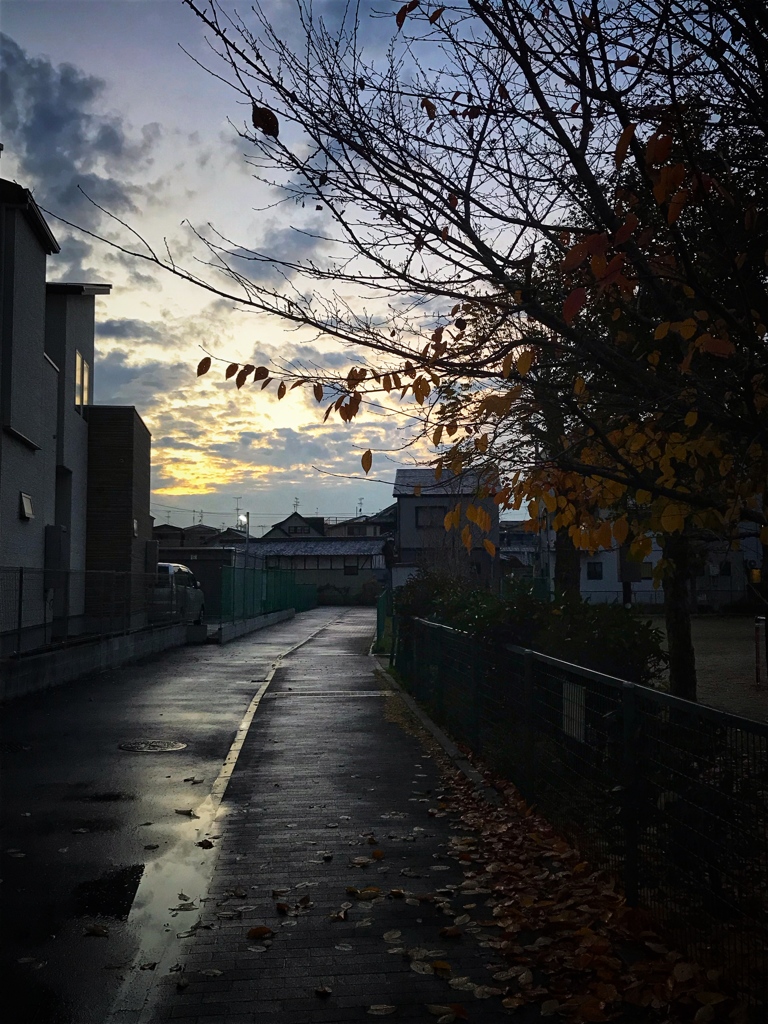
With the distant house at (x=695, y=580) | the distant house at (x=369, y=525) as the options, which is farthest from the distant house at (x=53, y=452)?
the distant house at (x=369, y=525)

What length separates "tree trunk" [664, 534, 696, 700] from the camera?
37.8 ft

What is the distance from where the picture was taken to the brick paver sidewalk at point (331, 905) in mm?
4445

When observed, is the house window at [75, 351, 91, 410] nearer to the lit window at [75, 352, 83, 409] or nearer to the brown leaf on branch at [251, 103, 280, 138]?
the lit window at [75, 352, 83, 409]

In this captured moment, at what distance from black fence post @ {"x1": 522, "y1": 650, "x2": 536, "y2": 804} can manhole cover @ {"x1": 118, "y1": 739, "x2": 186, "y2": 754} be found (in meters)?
4.82

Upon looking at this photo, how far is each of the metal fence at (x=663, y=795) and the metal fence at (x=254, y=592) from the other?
27747 mm

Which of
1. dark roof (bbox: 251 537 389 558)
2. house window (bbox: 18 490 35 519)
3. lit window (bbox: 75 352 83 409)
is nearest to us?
house window (bbox: 18 490 35 519)

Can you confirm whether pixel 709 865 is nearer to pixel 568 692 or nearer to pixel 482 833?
pixel 568 692

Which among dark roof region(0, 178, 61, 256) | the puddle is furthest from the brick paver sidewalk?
dark roof region(0, 178, 61, 256)

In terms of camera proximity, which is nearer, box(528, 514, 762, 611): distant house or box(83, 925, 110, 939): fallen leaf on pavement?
box(83, 925, 110, 939): fallen leaf on pavement

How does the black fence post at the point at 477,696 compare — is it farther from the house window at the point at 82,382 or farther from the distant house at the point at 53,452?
the house window at the point at 82,382

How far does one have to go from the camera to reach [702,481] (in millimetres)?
6945

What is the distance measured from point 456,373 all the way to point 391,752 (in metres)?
6.39

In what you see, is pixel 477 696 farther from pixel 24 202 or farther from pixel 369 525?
pixel 369 525

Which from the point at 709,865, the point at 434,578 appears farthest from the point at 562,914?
the point at 434,578
